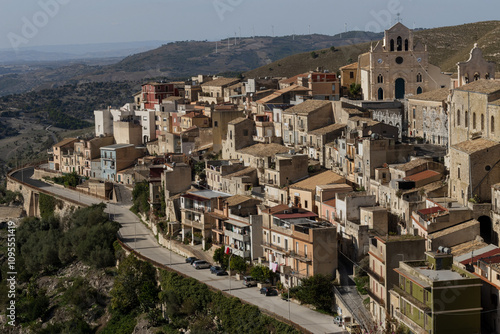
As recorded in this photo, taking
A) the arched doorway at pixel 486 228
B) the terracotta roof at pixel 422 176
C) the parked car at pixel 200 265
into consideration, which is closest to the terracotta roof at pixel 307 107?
the terracotta roof at pixel 422 176

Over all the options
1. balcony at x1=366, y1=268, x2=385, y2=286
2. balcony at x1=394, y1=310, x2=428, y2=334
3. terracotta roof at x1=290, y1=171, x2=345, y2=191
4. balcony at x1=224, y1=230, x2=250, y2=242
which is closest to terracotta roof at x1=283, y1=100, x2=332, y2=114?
terracotta roof at x1=290, y1=171, x2=345, y2=191

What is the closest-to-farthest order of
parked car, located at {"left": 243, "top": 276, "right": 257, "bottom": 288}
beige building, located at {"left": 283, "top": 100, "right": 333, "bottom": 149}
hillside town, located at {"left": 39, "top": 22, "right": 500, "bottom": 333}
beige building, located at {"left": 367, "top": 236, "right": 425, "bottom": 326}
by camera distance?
hillside town, located at {"left": 39, "top": 22, "right": 500, "bottom": 333} → beige building, located at {"left": 367, "top": 236, "right": 425, "bottom": 326} → parked car, located at {"left": 243, "top": 276, "right": 257, "bottom": 288} → beige building, located at {"left": 283, "top": 100, "right": 333, "bottom": 149}

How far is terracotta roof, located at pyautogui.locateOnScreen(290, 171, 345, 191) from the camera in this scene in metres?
37.0

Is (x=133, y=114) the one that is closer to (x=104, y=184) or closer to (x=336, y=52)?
(x=104, y=184)

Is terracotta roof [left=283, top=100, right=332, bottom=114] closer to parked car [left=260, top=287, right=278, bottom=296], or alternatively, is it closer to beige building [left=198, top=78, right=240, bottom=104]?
parked car [left=260, top=287, right=278, bottom=296]

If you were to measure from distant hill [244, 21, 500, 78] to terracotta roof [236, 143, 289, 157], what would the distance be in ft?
87.3

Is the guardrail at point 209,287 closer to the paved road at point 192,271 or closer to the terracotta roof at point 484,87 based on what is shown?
the paved road at point 192,271

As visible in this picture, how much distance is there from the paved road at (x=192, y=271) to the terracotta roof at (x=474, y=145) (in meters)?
7.62

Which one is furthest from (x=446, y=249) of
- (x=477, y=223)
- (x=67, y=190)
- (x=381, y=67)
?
(x=67, y=190)

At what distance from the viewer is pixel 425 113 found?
1692 inches

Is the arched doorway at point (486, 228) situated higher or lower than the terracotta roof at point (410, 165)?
lower

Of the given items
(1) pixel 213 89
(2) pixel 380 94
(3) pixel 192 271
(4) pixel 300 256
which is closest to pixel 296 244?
(4) pixel 300 256

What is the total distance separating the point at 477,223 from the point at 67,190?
105 feet

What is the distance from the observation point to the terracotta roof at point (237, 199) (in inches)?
1449
